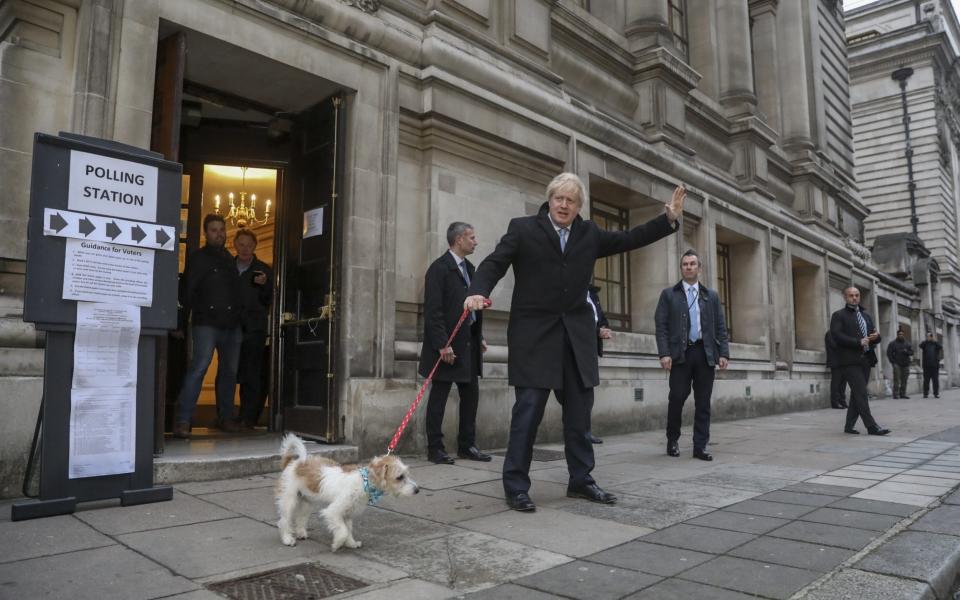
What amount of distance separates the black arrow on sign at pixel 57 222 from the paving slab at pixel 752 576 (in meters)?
3.88

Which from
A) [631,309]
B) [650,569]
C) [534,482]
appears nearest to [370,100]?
[534,482]

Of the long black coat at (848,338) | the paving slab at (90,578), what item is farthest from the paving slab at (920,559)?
the long black coat at (848,338)

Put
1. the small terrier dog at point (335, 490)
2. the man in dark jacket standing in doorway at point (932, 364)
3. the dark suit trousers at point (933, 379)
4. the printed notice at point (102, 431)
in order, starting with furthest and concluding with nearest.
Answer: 1. the man in dark jacket standing in doorway at point (932, 364)
2. the dark suit trousers at point (933, 379)
3. the printed notice at point (102, 431)
4. the small terrier dog at point (335, 490)

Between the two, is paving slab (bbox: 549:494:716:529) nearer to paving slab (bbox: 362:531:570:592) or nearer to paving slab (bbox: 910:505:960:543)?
paving slab (bbox: 362:531:570:592)

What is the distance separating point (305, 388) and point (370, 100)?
2.94 m

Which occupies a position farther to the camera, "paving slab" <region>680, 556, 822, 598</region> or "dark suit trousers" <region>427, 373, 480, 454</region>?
"dark suit trousers" <region>427, 373, 480, 454</region>

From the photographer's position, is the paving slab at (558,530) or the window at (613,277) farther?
the window at (613,277)

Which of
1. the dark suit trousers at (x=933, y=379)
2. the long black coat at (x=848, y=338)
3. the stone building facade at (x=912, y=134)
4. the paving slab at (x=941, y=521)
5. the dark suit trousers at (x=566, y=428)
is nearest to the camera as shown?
the paving slab at (x=941, y=521)

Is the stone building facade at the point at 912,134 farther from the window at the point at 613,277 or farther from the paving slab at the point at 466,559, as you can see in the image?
the paving slab at the point at 466,559

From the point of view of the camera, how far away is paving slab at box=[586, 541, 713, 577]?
3.24m

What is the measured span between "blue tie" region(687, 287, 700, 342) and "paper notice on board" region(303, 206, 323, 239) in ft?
12.8

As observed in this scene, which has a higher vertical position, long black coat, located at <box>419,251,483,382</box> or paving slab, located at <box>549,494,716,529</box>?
long black coat, located at <box>419,251,483,382</box>

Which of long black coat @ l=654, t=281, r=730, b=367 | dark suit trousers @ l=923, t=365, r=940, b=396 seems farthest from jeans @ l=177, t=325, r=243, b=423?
dark suit trousers @ l=923, t=365, r=940, b=396

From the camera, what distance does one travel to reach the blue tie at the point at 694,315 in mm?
7316
